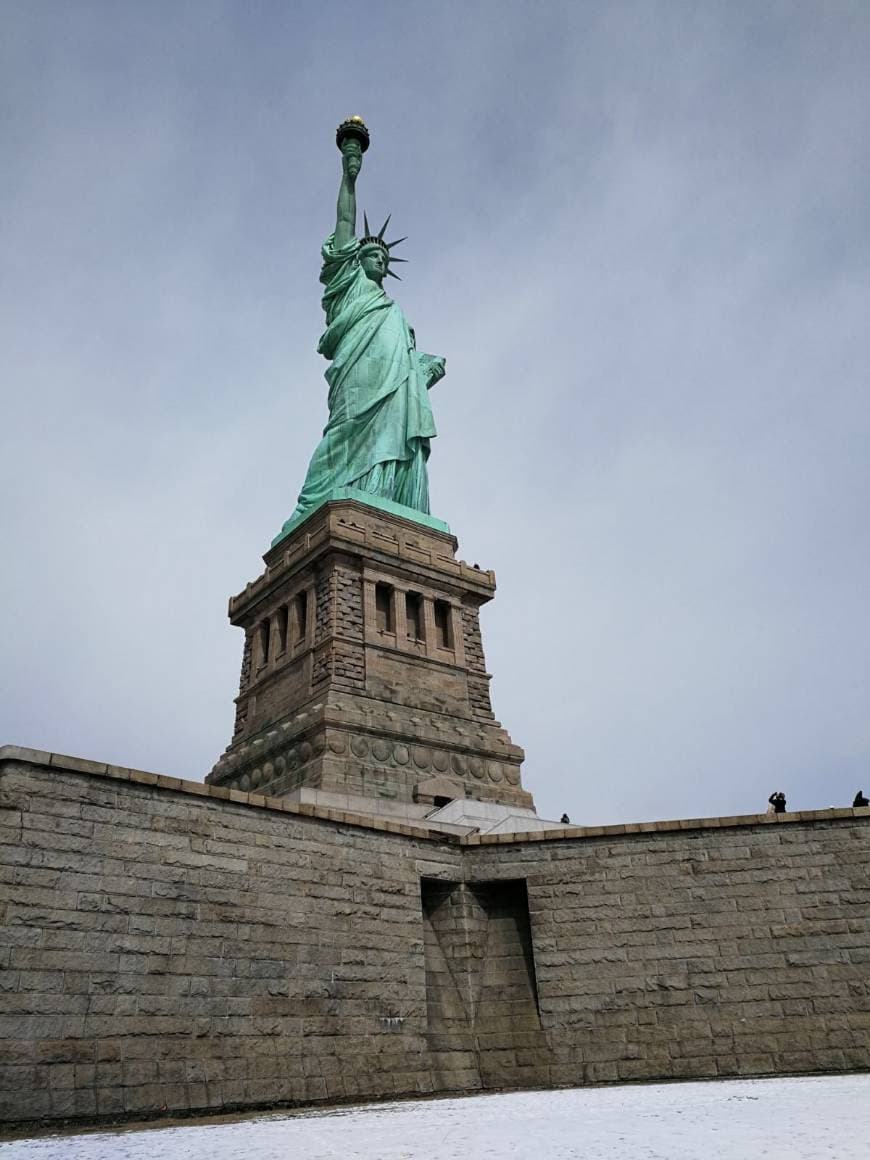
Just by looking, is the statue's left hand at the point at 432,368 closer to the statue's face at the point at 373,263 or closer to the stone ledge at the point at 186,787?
the statue's face at the point at 373,263

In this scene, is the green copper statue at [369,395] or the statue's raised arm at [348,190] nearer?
the green copper statue at [369,395]

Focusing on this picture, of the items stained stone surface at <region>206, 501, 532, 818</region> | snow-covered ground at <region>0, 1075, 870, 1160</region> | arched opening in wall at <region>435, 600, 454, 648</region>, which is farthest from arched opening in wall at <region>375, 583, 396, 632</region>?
snow-covered ground at <region>0, 1075, 870, 1160</region>

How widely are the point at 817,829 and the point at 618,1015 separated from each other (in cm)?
377

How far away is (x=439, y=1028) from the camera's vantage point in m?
11.9

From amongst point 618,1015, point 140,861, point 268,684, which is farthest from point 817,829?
point 268,684

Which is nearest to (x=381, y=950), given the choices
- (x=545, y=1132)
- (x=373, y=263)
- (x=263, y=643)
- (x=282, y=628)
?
(x=545, y=1132)

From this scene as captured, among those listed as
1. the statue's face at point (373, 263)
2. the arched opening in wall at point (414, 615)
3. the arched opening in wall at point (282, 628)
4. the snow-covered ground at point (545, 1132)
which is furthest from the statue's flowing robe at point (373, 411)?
the snow-covered ground at point (545, 1132)

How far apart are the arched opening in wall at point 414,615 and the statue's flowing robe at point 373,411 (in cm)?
406

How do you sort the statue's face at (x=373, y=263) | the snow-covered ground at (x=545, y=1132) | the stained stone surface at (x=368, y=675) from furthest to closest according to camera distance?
1. the statue's face at (x=373, y=263)
2. the stained stone surface at (x=368, y=675)
3. the snow-covered ground at (x=545, y=1132)

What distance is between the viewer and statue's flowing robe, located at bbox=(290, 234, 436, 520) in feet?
97.5

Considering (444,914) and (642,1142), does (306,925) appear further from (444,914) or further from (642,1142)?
(642,1142)

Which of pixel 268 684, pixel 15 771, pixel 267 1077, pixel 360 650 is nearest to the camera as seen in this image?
pixel 15 771

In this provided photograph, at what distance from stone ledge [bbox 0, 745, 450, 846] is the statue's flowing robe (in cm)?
1735

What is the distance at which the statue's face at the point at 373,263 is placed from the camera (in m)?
34.7
